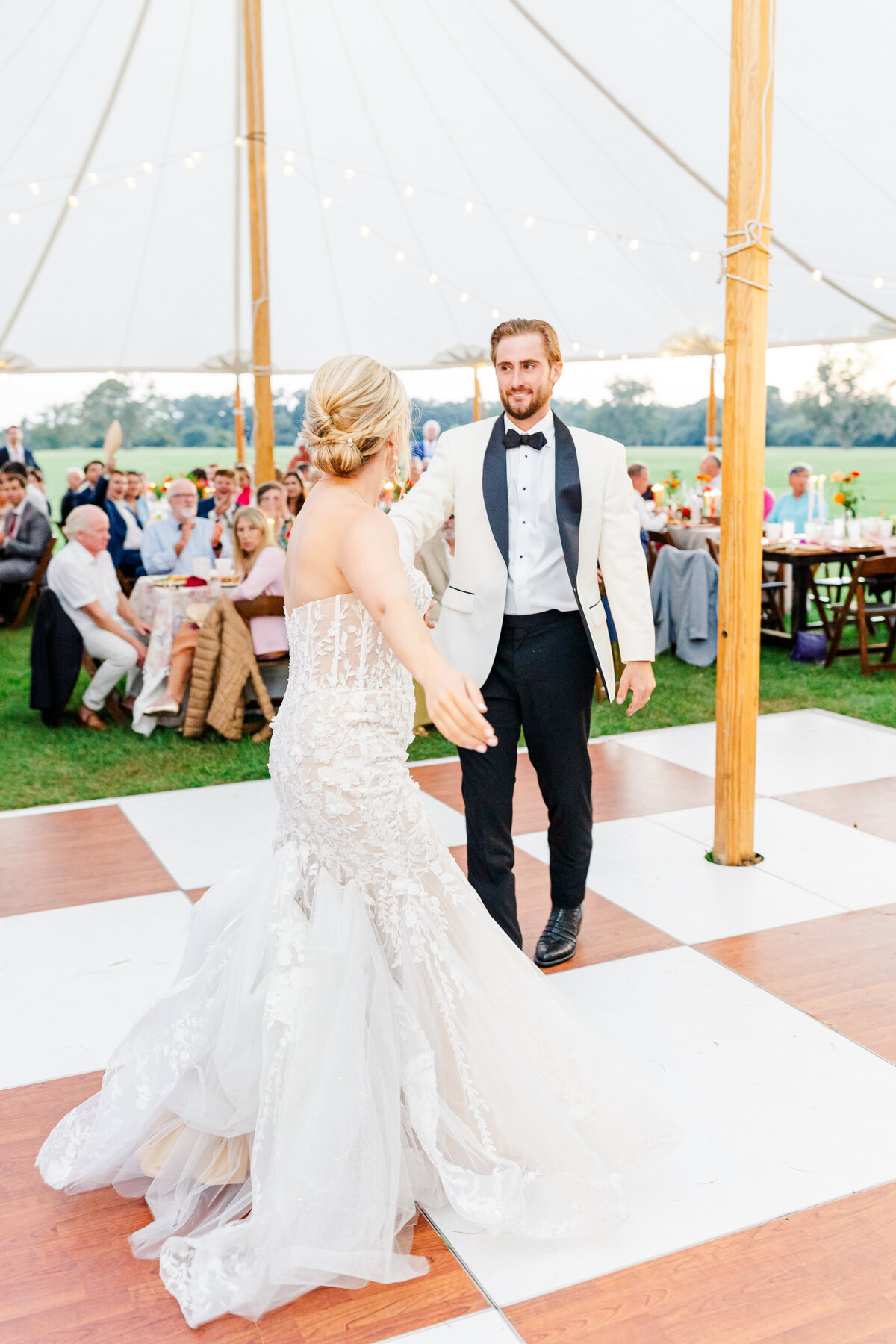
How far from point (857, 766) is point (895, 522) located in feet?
14.0

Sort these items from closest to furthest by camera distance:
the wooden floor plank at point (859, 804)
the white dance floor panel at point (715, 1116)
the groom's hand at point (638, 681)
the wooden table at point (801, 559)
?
the white dance floor panel at point (715, 1116) < the groom's hand at point (638, 681) < the wooden floor plank at point (859, 804) < the wooden table at point (801, 559)

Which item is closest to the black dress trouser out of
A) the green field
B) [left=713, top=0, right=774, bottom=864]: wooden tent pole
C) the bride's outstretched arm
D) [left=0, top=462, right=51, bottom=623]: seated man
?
[left=713, top=0, right=774, bottom=864]: wooden tent pole

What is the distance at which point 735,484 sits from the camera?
3887 mm

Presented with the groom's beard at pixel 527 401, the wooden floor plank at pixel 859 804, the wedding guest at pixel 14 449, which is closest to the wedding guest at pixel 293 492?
the wooden floor plank at pixel 859 804

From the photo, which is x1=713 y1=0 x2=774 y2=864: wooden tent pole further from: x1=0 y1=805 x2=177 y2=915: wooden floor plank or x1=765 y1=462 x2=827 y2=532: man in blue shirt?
x1=765 y1=462 x2=827 y2=532: man in blue shirt

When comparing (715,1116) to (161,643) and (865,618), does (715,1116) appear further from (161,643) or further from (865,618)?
(865,618)

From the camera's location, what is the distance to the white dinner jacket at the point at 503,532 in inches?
121

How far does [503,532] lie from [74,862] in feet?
7.26

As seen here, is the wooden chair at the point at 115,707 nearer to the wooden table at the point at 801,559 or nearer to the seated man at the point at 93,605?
the seated man at the point at 93,605

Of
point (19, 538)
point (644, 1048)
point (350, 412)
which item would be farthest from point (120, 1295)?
point (19, 538)

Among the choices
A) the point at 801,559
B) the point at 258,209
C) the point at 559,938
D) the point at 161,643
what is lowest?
the point at 559,938

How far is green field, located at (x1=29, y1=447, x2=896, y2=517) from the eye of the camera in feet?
66.8

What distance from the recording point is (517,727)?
3217 mm

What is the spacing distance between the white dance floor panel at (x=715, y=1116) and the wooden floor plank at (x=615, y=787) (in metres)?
1.41
